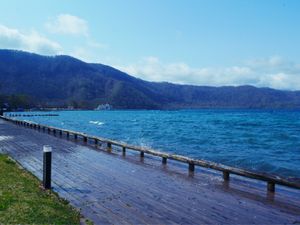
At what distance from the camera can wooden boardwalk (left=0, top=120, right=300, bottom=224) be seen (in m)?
7.63

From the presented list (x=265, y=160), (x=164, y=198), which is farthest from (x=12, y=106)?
(x=164, y=198)

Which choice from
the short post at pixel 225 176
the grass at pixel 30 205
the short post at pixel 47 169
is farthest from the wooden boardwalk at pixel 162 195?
the grass at pixel 30 205

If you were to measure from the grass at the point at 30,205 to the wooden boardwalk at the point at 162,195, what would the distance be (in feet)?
1.44

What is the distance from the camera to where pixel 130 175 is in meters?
12.3

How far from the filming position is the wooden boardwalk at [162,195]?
7629 millimetres

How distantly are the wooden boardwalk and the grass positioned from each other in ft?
1.44

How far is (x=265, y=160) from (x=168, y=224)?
58.5 feet

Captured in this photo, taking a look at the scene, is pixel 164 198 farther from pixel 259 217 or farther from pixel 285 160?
pixel 285 160

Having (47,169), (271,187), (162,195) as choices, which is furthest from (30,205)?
(271,187)

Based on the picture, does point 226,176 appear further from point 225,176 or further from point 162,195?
point 162,195

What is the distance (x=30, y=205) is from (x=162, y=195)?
3332mm

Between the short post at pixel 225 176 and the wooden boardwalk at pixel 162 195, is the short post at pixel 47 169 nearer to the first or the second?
the wooden boardwalk at pixel 162 195

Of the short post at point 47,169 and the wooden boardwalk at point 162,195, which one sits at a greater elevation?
the short post at point 47,169

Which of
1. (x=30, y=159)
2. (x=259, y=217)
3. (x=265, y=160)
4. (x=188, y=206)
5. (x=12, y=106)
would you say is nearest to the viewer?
(x=259, y=217)
